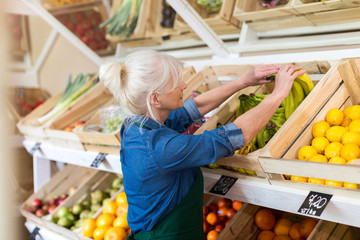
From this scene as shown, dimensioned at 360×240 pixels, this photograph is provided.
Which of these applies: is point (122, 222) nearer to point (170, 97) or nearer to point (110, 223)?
point (110, 223)

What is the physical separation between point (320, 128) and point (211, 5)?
52.9 inches

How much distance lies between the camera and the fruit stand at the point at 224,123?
1406 millimetres

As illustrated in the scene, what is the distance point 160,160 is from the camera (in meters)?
1.38

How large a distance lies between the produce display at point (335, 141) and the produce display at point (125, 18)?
2.00m

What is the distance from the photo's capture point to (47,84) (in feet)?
16.6

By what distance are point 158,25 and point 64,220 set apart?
5.88ft

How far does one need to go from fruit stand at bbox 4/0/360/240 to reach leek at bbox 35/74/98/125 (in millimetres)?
127

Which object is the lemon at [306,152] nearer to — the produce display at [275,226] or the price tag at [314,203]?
the price tag at [314,203]

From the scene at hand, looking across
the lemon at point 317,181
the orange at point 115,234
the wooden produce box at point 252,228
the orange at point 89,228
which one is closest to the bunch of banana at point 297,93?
the lemon at point 317,181

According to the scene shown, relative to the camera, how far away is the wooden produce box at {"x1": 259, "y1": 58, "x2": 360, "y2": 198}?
1.22m

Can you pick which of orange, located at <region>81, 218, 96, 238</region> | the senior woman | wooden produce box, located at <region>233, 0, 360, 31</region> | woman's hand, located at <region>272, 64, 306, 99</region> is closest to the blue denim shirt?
the senior woman

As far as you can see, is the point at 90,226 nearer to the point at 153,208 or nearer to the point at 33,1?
the point at 153,208

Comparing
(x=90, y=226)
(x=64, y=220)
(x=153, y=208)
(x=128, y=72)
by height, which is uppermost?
(x=128, y=72)

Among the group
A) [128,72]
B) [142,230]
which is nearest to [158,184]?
[142,230]
